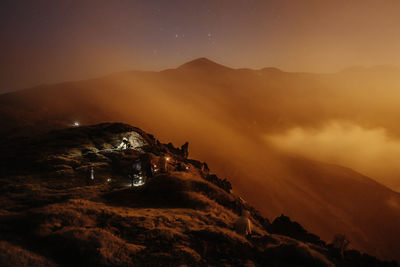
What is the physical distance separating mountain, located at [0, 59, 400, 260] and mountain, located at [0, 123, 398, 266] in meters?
18.8

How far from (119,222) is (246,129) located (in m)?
108

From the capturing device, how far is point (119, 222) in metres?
15.8

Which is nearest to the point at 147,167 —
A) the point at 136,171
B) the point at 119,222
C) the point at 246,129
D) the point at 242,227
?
the point at 136,171

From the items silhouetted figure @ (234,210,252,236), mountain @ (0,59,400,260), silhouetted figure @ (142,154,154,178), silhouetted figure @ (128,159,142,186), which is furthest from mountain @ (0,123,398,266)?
mountain @ (0,59,400,260)

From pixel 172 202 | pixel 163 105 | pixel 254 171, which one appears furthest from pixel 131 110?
pixel 172 202

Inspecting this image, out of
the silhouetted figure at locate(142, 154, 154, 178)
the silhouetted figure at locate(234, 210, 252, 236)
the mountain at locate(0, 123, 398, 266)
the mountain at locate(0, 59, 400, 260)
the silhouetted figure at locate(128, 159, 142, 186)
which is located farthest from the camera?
the mountain at locate(0, 59, 400, 260)

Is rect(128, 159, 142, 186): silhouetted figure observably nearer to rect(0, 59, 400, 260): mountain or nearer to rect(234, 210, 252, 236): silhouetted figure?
rect(234, 210, 252, 236): silhouetted figure

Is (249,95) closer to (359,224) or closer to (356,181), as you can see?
(356,181)

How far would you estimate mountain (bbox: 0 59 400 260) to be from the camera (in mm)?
65456

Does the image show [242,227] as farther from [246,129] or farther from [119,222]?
[246,129]

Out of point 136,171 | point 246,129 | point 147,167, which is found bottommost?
point 136,171

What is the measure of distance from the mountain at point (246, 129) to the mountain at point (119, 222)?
61.7 ft

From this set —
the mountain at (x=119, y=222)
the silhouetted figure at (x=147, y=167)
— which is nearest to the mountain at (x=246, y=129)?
the mountain at (x=119, y=222)

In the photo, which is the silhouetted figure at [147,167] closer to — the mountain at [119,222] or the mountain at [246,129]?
the mountain at [119,222]
